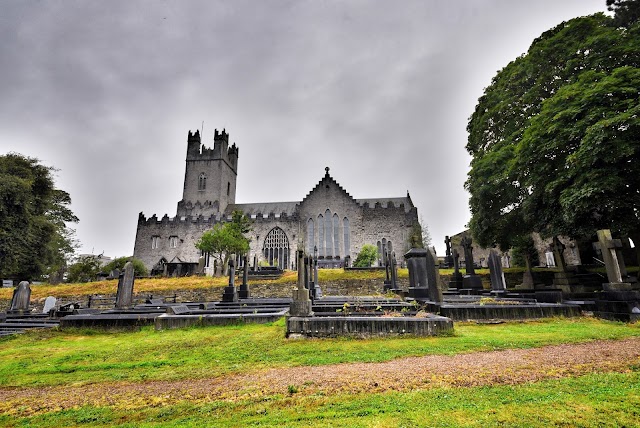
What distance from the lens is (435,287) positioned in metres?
8.62

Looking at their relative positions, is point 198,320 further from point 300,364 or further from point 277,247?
point 277,247

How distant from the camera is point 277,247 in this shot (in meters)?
42.4

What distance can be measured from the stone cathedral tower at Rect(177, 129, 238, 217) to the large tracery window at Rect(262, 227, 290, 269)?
42.2 feet

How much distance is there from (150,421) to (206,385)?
101cm

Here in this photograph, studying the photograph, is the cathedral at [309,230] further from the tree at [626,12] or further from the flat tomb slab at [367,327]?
the flat tomb slab at [367,327]

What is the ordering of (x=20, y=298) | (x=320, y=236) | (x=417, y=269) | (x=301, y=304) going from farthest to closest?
(x=320, y=236)
(x=20, y=298)
(x=417, y=269)
(x=301, y=304)

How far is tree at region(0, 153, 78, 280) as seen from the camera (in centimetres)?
2459

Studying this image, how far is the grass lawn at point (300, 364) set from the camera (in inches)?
104

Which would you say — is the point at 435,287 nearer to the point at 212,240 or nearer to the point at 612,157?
the point at 612,157

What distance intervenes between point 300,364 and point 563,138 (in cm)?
1229

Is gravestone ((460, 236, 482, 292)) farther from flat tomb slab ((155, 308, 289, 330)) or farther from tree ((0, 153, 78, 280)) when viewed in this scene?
tree ((0, 153, 78, 280))

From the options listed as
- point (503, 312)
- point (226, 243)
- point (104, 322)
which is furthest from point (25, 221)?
point (503, 312)

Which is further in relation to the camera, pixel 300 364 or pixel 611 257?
pixel 611 257

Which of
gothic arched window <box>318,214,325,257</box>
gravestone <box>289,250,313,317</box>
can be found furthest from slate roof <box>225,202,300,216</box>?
gravestone <box>289,250,313,317</box>
